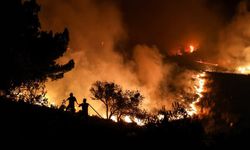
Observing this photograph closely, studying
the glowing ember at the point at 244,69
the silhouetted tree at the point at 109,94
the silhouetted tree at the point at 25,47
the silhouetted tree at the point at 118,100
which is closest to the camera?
the silhouetted tree at the point at 25,47

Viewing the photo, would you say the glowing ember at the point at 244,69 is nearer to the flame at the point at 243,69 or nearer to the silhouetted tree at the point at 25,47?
the flame at the point at 243,69

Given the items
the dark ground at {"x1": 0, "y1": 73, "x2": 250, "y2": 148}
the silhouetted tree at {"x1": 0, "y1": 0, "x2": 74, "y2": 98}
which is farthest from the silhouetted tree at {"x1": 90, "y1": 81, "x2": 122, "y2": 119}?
the dark ground at {"x1": 0, "y1": 73, "x2": 250, "y2": 148}

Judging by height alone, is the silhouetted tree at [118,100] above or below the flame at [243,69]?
below

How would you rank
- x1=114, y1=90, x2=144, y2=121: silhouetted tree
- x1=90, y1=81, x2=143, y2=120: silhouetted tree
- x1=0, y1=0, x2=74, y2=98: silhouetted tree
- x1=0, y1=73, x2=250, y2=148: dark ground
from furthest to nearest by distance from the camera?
x1=90, y1=81, x2=143, y2=120: silhouetted tree
x1=114, y1=90, x2=144, y2=121: silhouetted tree
x1=0, y1=0, x2=74, y2=98: silhouetted tree
x1=0, y1=73, x2=250, y2=148: dark ground

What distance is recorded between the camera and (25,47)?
1226 inches

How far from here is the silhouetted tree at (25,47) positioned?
28734mm

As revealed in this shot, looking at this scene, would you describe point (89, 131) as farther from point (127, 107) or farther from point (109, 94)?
point (109, 94)

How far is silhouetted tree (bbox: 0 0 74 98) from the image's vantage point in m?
28.7

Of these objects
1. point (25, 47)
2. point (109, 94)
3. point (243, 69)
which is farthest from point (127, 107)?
point (243, 69)

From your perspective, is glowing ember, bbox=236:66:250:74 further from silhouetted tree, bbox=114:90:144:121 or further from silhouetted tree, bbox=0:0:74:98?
silhouetted tree, bbox=0:0:74:98

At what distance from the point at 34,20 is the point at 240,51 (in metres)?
69.1

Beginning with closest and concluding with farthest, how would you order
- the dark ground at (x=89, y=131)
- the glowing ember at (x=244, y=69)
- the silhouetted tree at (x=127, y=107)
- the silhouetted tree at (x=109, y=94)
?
the dark ground at (x=89, y=131), the silhouetted tree at (x=127, y=107), the silhouetted tree at (x=109, y=94), the glowing ember at (x=244, y=69)

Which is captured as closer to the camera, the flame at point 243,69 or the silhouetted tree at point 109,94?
the silhouetted tree at point 109,94

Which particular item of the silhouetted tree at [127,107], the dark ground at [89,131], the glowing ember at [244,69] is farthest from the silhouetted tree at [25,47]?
the glowing ember at [244,69]
